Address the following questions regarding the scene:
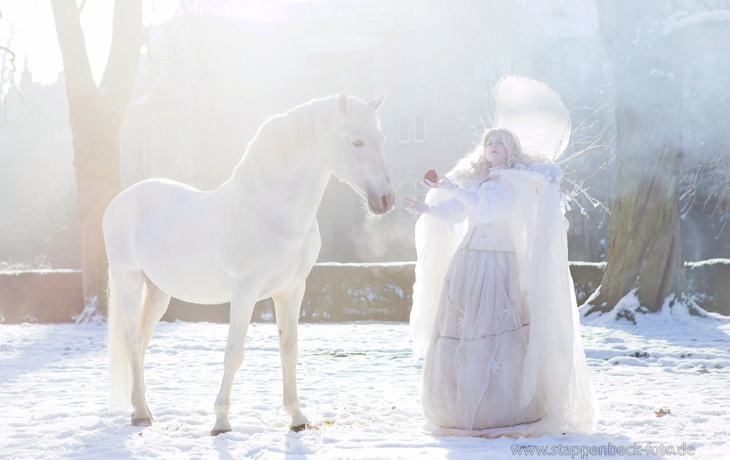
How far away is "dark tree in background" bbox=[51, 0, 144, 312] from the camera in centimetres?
1084

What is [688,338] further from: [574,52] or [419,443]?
[574,52]

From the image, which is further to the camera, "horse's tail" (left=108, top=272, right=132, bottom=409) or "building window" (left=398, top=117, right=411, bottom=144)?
"building window" (left=398, top=117, right=411, bottom=144)

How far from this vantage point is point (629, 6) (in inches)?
409

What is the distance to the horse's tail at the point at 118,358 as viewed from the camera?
5.24 m

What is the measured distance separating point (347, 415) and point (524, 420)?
1.30 metres

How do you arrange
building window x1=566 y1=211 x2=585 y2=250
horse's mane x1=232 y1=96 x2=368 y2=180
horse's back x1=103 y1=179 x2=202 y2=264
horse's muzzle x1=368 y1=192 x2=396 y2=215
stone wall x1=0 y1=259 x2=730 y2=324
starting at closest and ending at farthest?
horse's muzzle x1=368 y1=192 x2=396 y2=215 → horse's mane x1=232 y1=96 x2=368 y2=180 → horse's back x1=103 y1=179 x2=202 y2=264 → stone wall x1=0 y1=259 x2=730 y2=324 → building window x1=566 y1=211 x2=585 y2=250

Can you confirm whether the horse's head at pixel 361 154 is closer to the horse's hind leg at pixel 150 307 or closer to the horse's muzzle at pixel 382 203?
the horse's muzzle at pixel 382 203

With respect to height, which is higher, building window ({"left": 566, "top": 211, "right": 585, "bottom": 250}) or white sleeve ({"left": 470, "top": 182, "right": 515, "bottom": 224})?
building window ({"left": 566, "top": 211, "right": 585, "bottom": 250})

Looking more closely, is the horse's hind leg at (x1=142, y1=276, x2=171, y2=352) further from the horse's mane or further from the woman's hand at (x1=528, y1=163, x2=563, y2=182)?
the woman's hand at (x1=528, y1=163, x2=563, y2=182)

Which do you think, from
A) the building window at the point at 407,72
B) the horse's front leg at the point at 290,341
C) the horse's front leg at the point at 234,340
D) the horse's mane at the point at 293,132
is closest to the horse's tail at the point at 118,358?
the horse's front leg at the point at 234,340

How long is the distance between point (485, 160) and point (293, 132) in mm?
1318

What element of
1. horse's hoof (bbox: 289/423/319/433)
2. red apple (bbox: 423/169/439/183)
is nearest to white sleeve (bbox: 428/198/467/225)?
red apple (bbox: 423/169/439/183)

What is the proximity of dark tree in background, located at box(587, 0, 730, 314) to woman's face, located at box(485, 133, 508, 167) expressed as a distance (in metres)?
6.56

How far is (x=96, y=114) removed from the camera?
35.7ft
